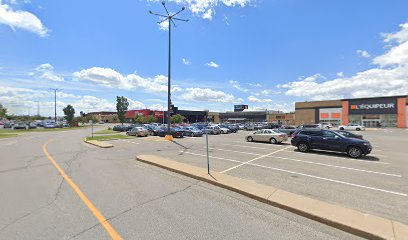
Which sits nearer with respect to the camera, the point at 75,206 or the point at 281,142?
the point at 75,206

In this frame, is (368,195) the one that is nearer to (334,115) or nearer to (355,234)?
(355,234)

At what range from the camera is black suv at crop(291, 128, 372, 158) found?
40.8 feet

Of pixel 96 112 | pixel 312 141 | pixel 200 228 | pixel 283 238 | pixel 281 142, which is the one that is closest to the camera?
pixel 283 238

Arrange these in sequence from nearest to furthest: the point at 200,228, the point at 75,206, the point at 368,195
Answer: the point at 200,228, the point at 75,206, the point at 368,195

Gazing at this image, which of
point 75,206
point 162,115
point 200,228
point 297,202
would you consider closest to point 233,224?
point 200,228

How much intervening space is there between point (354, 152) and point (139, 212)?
12.5m

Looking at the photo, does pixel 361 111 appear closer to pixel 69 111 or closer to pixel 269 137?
pixel 269 137

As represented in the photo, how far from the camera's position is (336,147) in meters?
13.4

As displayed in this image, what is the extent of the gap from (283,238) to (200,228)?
1.46 meters

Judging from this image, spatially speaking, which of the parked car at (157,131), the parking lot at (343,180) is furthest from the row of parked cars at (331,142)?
the parked car at (157,131)

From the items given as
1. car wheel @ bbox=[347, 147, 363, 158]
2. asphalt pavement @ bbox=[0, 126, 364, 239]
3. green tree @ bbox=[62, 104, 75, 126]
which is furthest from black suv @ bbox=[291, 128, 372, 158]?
green tree @ bbox=[62, 104, 75, 126]

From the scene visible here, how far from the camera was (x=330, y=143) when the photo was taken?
13.7 m

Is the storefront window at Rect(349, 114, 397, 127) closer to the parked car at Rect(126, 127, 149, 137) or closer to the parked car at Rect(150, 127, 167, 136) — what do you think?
the parked car at Rect(150, 127, 167, 136)

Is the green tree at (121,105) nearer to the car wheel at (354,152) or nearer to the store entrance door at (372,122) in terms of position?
the car wheel at (354,152)
